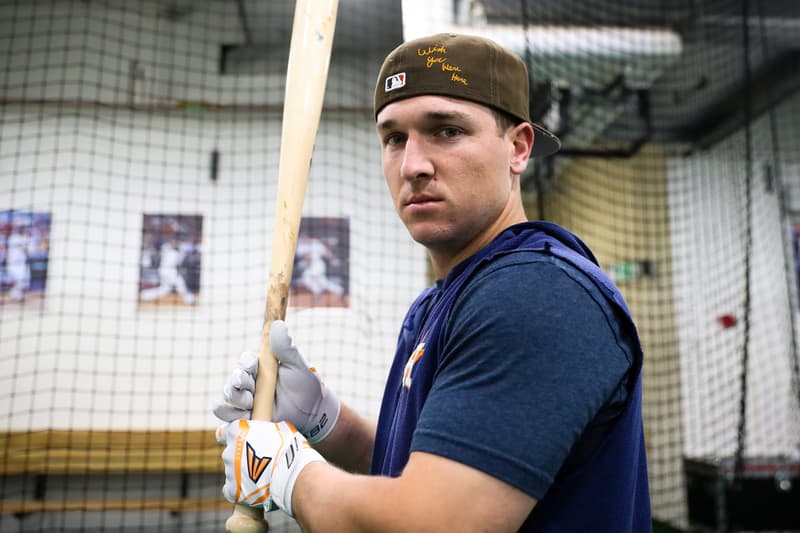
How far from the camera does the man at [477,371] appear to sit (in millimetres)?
572

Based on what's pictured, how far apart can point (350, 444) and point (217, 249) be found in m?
3.78

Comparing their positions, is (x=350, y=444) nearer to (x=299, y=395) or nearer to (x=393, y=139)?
(x=299, y=395)

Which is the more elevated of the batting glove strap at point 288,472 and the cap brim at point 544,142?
the cap brim at point 544,142

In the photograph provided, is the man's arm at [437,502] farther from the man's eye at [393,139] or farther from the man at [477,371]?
the man's eye at [393,139]

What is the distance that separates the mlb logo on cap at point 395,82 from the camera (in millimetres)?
845

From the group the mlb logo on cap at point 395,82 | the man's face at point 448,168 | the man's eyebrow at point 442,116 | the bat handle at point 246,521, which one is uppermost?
the mlb logo on cap at point 395,82

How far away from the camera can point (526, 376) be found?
585 mm

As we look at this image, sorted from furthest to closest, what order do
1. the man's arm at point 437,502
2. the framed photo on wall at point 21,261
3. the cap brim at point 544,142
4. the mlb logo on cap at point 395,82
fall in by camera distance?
the framed photo on wall at point 21,261 < the cap brim at point 544,142 < the mlb logo on cap at point 395,82 < the man's arm at point 437,502

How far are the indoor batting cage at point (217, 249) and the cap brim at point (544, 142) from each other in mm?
3060

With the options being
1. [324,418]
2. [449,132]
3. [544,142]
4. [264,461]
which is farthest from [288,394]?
[544,142]

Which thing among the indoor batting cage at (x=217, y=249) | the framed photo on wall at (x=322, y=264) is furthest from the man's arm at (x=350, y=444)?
the framed photo on wall at (x=322, y=264)

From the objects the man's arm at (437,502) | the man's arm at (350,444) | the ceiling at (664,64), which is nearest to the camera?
the man's arm at (437,502)

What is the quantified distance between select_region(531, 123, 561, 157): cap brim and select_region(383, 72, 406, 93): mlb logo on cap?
0.29 metres

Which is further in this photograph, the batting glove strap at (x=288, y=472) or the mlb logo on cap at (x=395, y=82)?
the mlb logo on cap at (x=395, y=82)
